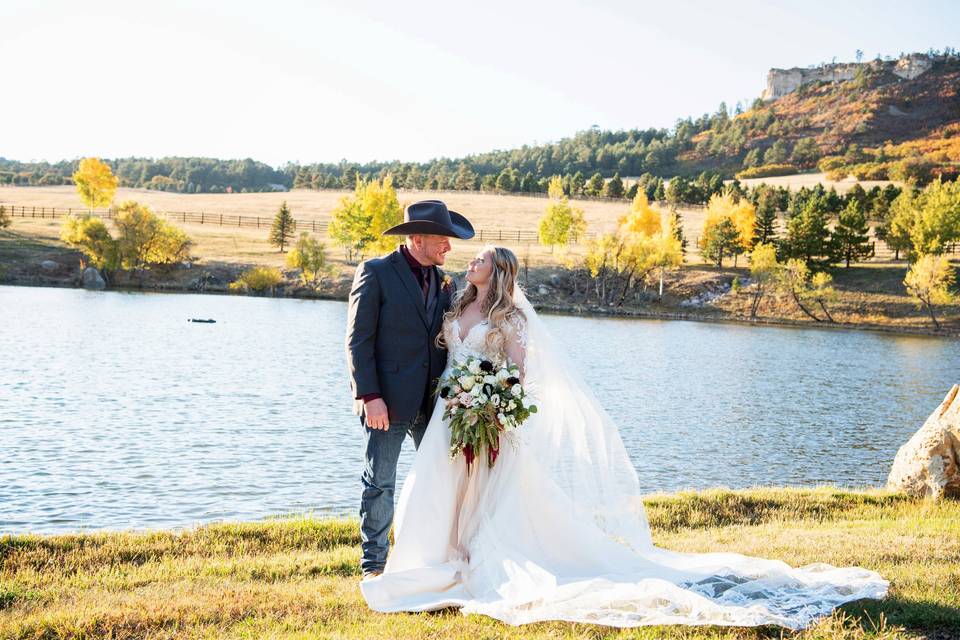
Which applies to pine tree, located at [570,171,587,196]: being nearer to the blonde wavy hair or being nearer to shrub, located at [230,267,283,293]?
shrub, located at [230,267,283,293]

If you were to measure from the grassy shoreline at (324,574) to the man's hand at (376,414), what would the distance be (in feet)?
4.09

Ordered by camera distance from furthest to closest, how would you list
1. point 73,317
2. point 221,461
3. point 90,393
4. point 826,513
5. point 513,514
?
1. point 73,317
2. point 90,393
3. point 221,461
4. point 826,513
5. point 513,514

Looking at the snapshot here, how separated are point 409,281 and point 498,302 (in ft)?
2.34

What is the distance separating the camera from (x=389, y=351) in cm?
641

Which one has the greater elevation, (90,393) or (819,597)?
(819,597)

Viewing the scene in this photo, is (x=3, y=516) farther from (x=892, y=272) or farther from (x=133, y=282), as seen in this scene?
(x=892, y=272)

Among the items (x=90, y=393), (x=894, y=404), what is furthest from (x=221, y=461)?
(x=894, y=404)

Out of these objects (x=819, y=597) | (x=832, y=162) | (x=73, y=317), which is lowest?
(x=73, y=317)

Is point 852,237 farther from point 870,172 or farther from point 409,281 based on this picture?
point 409,281

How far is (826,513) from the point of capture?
1087cm

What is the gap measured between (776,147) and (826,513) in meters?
174

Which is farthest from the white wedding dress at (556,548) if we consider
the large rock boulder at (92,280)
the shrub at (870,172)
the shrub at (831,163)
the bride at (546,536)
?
the shrub at (831,163)

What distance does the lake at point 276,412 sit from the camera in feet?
44.3

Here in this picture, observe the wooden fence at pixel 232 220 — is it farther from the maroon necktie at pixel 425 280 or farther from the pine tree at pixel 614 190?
the maroon necktie at pixel 425 280
